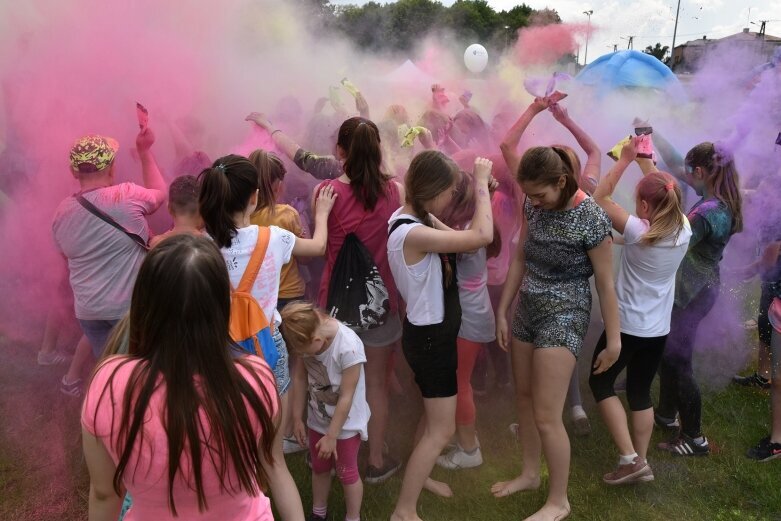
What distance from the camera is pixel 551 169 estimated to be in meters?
2.29

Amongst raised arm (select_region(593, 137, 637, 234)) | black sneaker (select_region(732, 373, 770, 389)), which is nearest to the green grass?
black sneaker (select_region(732, 373, 770, 389))

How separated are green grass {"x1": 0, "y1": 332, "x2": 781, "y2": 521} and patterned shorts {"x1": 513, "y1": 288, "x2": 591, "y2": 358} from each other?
0.84 metres

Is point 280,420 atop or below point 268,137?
below

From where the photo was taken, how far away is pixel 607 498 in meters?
2.72

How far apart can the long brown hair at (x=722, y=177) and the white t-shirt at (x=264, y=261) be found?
2199 millimetres

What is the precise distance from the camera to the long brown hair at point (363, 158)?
97.5 inches

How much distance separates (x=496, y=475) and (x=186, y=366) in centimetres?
214

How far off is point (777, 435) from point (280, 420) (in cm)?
286

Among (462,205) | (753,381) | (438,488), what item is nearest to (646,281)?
(462,205)

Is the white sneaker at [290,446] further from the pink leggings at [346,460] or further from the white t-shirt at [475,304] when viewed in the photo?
the white t-shirt at [475,304]

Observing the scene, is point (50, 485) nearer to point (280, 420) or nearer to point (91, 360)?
point (91, 360)

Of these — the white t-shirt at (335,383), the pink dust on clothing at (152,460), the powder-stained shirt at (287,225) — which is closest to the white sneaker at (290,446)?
the white t-shirt at (335,383)

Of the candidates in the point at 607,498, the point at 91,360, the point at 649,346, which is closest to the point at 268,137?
the point at 91,360

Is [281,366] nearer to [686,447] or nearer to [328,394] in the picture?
[328,394]
